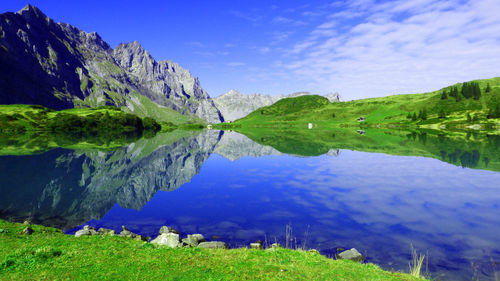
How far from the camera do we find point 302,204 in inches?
1444

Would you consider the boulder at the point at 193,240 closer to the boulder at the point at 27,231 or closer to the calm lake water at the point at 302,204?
the calm lake water at the point at 302,204

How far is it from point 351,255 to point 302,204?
15225mm

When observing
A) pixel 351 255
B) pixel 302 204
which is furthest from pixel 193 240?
pixel 302 204

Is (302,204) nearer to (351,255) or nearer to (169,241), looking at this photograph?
(351,255)

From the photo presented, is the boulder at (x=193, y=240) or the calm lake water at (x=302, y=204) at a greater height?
the boulder at (x=193, y=240)

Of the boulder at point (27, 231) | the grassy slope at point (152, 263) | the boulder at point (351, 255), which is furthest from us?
the boulder at point (27, 231)

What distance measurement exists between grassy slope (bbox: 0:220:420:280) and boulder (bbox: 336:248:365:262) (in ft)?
10.8

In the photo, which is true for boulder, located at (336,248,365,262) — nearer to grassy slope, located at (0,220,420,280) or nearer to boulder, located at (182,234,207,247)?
grassy slope, located at (0,220,420,280)

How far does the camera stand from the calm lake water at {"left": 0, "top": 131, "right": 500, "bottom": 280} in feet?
81.3

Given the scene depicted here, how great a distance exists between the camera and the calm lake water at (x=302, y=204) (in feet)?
81.3

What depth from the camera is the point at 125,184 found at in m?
49.4

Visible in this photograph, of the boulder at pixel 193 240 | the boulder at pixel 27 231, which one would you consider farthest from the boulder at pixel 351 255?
the boulder at pixel 27 231

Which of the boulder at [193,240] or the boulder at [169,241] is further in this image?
the boulder at [193,240]

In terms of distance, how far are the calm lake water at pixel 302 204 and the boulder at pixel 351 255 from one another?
3.95 feet
